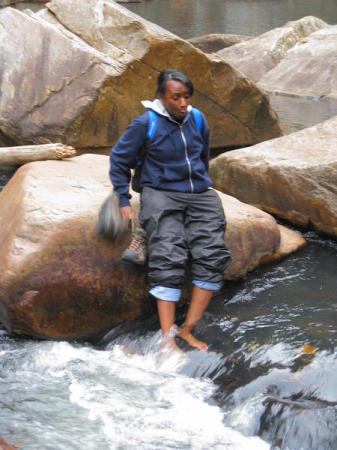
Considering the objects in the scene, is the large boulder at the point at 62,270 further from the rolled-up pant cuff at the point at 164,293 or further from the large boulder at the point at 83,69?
the large boulder at the point at 83,69

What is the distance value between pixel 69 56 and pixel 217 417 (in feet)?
16.7

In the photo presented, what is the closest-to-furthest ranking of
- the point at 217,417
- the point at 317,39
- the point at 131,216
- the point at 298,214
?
the point at 217,417
the point at 131,216
the point at 298,214
the point at 317,39

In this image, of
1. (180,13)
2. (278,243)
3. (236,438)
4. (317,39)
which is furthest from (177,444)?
(180,13)

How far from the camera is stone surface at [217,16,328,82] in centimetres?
1454

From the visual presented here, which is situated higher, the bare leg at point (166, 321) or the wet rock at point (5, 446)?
the bare leg at point (166, 321)

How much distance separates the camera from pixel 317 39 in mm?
14141

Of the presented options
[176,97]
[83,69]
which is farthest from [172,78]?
[83,69]

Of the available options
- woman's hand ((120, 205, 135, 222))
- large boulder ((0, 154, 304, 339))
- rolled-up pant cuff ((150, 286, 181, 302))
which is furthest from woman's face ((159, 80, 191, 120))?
rolled-up pant cuff ((150, 286, 181, 302))

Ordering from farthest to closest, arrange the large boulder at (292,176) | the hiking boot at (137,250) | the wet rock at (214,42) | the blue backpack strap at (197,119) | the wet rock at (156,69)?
the wet rock at (214,42)
the wet rock at (156,69)
the large boulder at (292,176)
the blue backpack strap at (197,119)
the hiking boot at (137,250)

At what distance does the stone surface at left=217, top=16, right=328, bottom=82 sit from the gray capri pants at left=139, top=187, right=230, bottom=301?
10082mm

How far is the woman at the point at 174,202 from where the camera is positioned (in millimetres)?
4363

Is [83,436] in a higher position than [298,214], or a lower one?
lower

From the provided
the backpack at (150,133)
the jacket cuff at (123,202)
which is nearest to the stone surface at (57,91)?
the backpack at (150,133)

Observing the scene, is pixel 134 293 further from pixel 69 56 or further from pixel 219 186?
pixel 69 56
